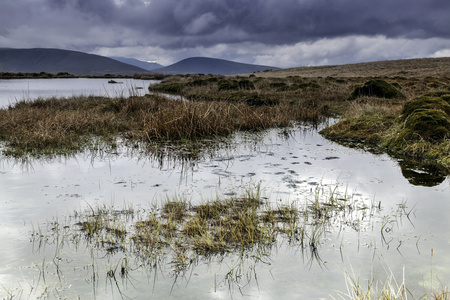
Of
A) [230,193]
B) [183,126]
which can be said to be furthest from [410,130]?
[183,126]

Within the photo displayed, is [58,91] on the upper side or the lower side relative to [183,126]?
upper

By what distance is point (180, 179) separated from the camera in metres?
7.14

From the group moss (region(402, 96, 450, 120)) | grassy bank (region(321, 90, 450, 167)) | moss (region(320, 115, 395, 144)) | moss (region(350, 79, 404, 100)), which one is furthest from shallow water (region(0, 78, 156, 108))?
moss (region(350, 79, 404, 100))

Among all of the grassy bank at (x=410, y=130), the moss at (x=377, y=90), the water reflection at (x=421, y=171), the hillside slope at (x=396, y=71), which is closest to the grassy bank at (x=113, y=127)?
the grassy bank at (x=410, y=130)

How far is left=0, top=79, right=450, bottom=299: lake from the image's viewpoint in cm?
343

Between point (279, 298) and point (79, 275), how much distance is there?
2.08m

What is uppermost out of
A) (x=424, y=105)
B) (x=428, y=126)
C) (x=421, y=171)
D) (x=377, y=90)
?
(x=377, y=90)

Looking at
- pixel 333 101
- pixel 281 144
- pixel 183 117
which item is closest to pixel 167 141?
pixel 183 117

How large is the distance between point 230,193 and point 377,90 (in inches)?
649

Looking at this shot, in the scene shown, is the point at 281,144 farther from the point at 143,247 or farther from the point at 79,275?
the point at 79,275

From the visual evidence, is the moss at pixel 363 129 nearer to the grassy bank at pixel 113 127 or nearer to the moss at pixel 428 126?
the moss at pixel 428 126

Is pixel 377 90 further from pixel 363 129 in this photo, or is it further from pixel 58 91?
pixel 58 91

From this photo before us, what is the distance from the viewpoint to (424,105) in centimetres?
1045

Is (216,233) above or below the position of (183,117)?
below
